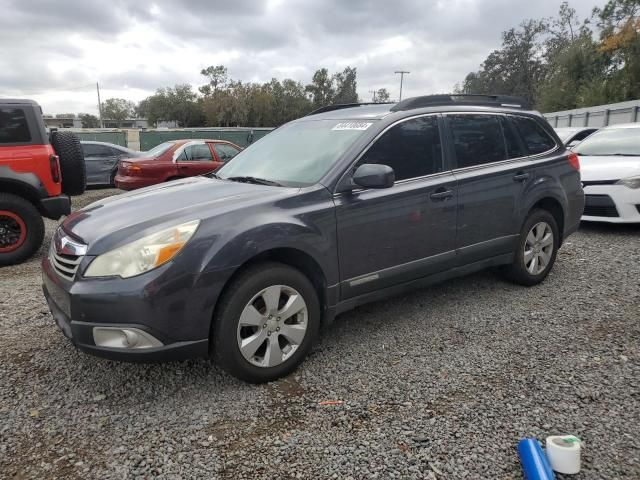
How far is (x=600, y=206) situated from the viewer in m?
6.77

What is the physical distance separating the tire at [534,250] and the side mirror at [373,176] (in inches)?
73.7

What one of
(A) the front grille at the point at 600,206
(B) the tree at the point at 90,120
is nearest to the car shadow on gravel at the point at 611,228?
(A) the front grille at the point at 600,206

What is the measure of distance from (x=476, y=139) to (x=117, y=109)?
411 ft

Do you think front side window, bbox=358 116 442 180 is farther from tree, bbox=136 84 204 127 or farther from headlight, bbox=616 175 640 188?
tree, bbox=136 84 204 127

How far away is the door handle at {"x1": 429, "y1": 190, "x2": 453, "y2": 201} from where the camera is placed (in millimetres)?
3689

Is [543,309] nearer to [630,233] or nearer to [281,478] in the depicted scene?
[281,478]

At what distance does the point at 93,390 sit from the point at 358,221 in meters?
Answer: 1.97

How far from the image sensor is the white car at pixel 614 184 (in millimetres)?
6523

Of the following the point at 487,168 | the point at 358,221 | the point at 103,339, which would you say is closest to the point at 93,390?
the point at 103,339

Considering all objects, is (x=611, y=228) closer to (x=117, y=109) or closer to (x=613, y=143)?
(x=613, y=143)

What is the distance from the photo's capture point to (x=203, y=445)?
246cm

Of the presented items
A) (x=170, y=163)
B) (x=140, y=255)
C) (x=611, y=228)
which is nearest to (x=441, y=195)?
(x=140, y=255)

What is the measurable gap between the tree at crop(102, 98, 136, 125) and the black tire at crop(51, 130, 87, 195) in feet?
378

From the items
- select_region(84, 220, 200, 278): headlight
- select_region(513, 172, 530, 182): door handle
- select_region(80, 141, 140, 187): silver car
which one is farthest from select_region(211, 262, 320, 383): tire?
select_region(80, 141, 140, 187): silver car
